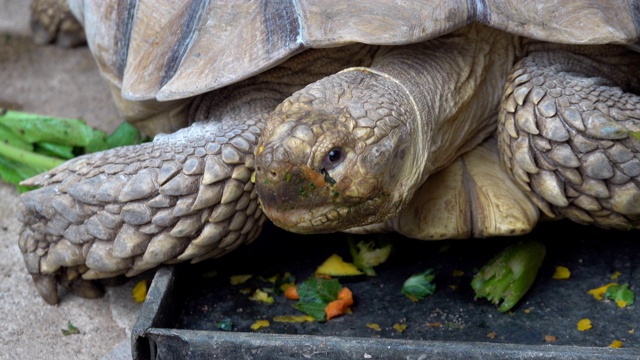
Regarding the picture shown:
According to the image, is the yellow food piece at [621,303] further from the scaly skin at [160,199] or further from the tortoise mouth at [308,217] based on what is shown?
the scaly skin at [160,199]

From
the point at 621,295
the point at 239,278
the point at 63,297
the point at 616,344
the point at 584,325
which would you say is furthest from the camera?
the point at 63,297

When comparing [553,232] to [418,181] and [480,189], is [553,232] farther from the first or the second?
[418,181]

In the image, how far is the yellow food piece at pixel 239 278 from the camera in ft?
8.91

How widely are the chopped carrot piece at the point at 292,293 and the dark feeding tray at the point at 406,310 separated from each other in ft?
0.05

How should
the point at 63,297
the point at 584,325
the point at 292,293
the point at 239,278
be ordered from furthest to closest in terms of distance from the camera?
1. the point at 63,297
2. the point at 239,278
3. the point at 292,293
4. the point at 584,325

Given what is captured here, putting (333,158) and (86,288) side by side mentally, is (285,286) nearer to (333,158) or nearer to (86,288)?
(86,288)

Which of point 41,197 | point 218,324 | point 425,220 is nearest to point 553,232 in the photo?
point 425,220

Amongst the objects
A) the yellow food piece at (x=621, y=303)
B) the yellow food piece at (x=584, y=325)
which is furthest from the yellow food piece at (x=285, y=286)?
the yellow food piece at (x=621, y=303)

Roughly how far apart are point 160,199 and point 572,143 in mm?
1137

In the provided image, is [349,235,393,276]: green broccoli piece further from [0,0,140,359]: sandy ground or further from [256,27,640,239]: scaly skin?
[0,0,140,359]: sandy ground

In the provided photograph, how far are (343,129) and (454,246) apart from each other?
3.28ft

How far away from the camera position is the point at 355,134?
2023 millimetres

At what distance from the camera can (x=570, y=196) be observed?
2.41 metres

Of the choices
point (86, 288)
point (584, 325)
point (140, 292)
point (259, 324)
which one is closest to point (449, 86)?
point (584, 325)
